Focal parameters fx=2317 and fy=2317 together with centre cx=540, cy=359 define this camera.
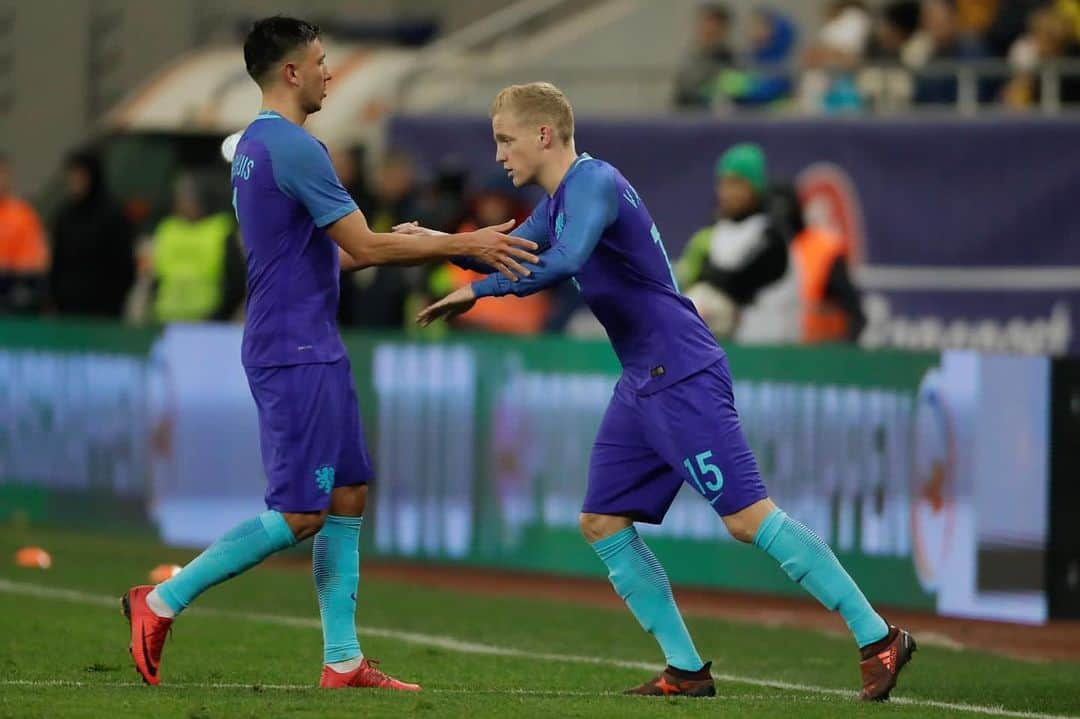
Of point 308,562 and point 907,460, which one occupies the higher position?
point 907,460

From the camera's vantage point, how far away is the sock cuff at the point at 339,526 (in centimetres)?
781

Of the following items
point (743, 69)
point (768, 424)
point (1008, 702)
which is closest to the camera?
point (1008, 702)

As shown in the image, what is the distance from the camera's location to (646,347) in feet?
25.3

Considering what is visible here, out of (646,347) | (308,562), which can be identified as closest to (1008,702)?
(646,347)

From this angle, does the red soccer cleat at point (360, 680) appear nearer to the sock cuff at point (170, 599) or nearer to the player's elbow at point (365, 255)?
the sock cuff at point (170, 599)

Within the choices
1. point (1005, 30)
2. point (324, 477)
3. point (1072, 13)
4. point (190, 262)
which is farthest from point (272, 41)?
point (1005, 30)

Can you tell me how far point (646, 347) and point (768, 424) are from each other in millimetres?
4767

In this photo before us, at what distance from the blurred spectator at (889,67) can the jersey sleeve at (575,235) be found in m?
9.46

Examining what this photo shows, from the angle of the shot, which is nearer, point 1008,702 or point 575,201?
point 575,201

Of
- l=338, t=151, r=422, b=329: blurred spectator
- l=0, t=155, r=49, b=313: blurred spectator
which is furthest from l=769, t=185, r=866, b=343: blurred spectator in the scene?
l=0, t=155, r=49, b=313: blurred spectator

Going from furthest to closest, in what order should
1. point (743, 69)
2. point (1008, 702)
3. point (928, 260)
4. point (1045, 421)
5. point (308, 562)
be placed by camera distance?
point (743, 69), point (928, 260), point (308, 562), point (1045, 421), point (1008, 702)

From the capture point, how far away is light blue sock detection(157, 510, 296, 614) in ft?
25.0

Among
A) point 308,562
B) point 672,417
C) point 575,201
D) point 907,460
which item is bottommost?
point 308,562

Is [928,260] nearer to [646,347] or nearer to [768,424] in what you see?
[768,424]
